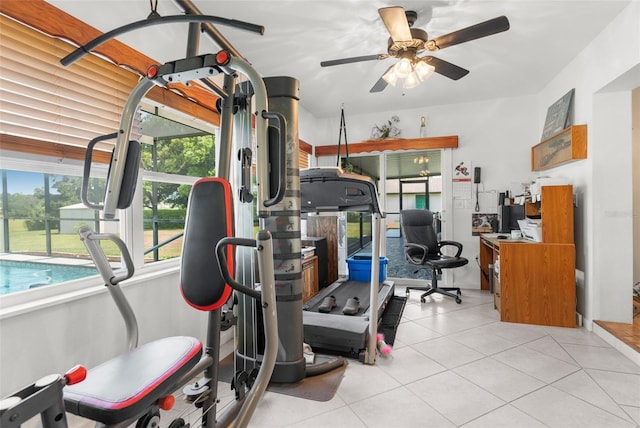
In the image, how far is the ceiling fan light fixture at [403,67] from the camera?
8.50ft

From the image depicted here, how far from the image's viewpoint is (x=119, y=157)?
60.9 inches

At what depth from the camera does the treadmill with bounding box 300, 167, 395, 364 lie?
2.42m

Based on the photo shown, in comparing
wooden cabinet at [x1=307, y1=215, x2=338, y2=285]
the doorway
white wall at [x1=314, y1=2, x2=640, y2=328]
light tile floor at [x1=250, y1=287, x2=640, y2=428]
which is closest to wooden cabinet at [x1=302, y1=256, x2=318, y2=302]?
wooden cabinet at [x1=307, y1=215, x2=338, y2=285]

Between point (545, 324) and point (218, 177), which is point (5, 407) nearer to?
point (218, 177)

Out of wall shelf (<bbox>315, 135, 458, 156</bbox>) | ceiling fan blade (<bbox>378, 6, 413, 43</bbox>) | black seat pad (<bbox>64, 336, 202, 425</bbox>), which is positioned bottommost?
black seat pad (<bbox>64, 336, 202, 425</bbox>)

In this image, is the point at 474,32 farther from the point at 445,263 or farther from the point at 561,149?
the point at 445,263

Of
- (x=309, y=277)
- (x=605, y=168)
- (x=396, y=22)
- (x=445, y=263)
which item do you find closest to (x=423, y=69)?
(x=396, y=22)

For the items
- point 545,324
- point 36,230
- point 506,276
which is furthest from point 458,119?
point 36,230

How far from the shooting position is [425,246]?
166 inches

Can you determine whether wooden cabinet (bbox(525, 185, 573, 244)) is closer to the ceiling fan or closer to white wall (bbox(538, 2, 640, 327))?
white wall (bbox(538, 2, 640, 327))

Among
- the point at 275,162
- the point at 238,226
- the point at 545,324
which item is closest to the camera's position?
the point at 275,162

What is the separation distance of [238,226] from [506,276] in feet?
9.47

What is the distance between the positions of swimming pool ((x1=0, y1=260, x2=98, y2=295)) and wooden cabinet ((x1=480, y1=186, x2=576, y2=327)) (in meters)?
3.74

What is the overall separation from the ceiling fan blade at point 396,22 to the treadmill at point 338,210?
1.03m
